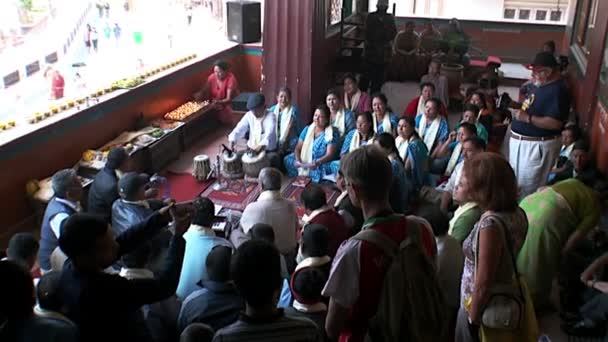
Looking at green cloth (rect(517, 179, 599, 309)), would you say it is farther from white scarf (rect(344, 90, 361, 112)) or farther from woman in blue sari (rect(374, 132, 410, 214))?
white scarf (rect(344, 90, 361, 112))

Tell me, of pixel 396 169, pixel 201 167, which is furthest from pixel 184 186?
pixel 396 169

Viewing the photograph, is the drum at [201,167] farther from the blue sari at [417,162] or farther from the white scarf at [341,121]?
the blue sari at [417,162]

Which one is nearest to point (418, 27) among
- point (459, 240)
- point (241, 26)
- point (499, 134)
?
point (241, 26)

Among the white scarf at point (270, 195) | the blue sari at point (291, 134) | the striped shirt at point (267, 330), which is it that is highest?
the striped shirt at point (267, 330)

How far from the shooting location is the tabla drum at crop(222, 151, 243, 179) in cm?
591

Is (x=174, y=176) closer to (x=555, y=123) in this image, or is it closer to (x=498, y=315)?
(x=555, y=123)

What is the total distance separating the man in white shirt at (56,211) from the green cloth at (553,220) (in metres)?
2.78

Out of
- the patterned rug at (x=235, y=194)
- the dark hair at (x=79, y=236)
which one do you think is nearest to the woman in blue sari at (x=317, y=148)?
the patterned rug at (x=235, y=194)

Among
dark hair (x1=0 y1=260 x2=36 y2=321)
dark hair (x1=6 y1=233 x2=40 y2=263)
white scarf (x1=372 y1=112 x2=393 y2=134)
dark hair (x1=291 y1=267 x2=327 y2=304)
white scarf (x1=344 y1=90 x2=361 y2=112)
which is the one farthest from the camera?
white scarf (x1=344 y1=90 x2=361 y2=112)

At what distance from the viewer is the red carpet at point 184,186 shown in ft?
18.4

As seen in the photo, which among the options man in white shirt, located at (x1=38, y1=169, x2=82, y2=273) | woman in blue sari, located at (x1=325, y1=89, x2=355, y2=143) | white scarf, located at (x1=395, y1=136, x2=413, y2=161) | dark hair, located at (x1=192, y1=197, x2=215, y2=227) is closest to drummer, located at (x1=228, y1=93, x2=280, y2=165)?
woman in blue sari, located at (x1=325, y1=89, x2=355, y2=143)

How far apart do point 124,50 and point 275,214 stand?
15.6 feet

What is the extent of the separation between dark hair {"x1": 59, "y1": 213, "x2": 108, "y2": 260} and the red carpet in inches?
145

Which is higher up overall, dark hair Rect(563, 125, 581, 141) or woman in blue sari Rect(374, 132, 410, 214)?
dark hair Rect(563, 125, 581, 141)
